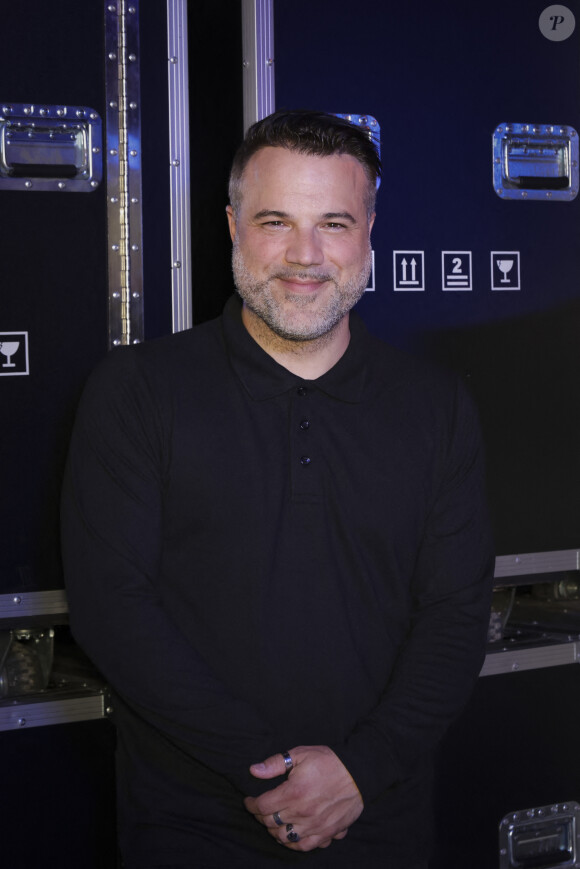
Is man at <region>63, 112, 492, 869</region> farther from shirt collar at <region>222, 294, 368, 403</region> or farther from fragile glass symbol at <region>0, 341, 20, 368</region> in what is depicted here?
fragile glass symbol at <region>0, 341, 20, 368</region>

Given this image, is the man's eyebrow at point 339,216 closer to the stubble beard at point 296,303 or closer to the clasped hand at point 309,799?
the stubble beard at point 296,303

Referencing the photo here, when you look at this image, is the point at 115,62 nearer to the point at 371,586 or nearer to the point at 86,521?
the point at 86,521

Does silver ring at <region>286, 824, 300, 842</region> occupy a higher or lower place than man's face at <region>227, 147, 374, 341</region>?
lower

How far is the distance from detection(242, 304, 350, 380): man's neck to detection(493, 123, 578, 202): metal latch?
2.56 feet

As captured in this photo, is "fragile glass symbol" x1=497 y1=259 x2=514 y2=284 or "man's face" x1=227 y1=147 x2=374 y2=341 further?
"fragile glass symbol" x1=497 y1=259 x2=514 y2=284

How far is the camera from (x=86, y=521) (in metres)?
1.52

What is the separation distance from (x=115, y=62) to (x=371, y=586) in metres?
1.06

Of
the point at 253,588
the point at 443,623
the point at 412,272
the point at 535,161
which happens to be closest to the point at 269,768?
the point at 253,588

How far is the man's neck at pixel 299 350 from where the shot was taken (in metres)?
1.68

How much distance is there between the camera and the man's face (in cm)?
162

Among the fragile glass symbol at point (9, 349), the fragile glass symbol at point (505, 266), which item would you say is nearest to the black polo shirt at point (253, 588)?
the fragile glass symbol at point (9, 349)

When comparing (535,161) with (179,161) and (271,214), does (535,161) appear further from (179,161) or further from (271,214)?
(271,214)

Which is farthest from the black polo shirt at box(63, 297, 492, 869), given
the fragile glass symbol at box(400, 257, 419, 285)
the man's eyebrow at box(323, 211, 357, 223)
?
the fragile glass symbol at box(400, 257, 419, 285)

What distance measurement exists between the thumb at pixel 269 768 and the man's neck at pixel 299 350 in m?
0.56
